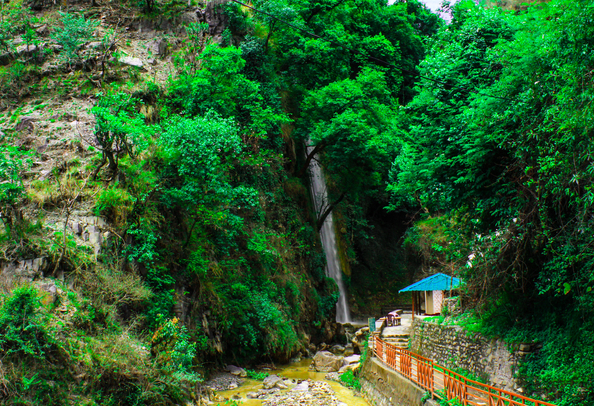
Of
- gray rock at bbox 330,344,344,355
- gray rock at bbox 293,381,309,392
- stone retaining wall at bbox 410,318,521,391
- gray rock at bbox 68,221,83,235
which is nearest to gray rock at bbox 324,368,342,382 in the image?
gray rock at bbox 293,381,309,392

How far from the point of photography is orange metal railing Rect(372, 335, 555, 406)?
7355 mm

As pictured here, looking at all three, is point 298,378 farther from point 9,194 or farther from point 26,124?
point 26,124

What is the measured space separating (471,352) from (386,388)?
262 cm

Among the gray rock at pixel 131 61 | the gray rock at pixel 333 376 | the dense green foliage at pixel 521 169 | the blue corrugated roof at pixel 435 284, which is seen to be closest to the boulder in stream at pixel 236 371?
the gray rock at pixel 333 376

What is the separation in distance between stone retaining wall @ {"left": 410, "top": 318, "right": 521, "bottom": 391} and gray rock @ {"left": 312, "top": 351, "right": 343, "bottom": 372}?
4385mm

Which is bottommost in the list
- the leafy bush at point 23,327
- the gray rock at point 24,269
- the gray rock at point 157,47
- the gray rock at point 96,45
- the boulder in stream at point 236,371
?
the boulder in stream at point 236,371

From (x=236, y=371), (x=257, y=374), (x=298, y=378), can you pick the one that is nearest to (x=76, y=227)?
(x=236, y=371)

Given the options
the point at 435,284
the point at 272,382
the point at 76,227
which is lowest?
the point at 272,382

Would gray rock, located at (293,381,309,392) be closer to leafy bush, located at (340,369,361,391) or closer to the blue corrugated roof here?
leafy bush, located at (340,369,361,391)

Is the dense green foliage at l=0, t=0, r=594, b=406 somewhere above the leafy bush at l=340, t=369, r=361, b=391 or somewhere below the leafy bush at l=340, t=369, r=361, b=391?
above

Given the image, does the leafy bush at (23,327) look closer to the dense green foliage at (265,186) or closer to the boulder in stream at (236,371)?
the dense green foliage at (265,186)

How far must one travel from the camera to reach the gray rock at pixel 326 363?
60.6ft

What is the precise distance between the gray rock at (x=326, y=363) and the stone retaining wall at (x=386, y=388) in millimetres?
2819

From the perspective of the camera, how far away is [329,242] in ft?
99.0
